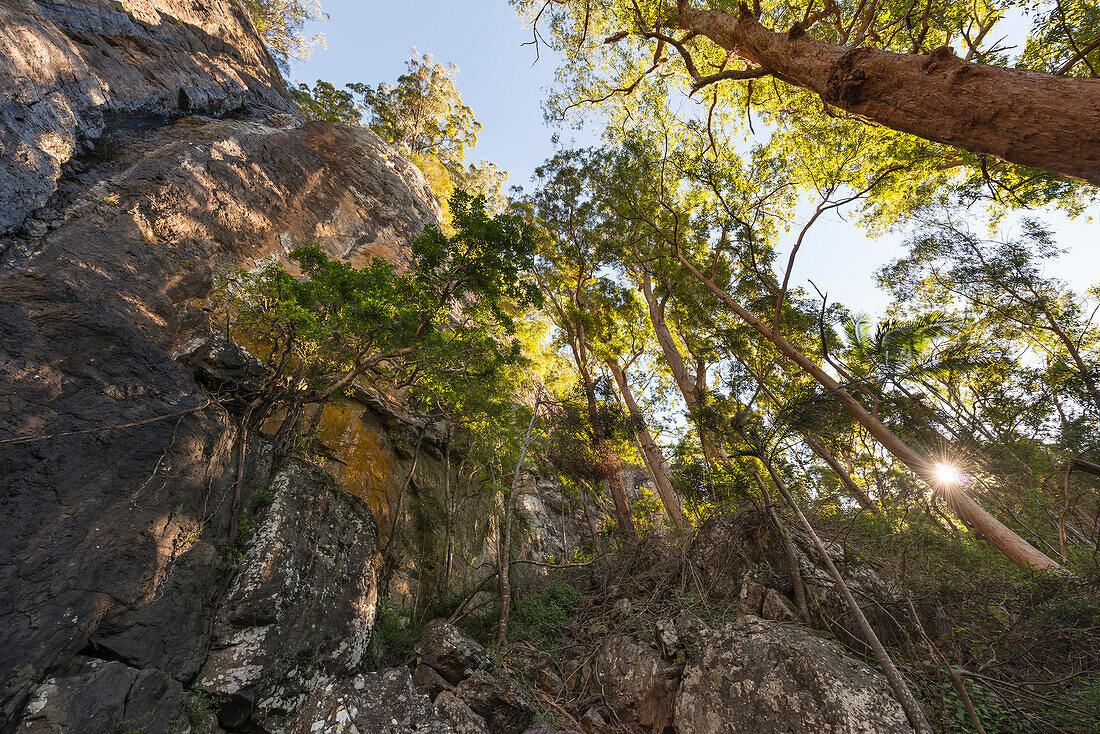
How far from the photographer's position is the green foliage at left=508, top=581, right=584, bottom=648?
6129 mm

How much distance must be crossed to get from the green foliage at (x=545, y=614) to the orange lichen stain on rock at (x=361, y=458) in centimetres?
284

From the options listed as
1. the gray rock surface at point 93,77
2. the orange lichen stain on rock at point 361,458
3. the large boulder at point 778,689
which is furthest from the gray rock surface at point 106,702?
the gray rock surface at point 93,77

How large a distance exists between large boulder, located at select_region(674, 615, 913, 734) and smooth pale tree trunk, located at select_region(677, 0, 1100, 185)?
13.4ft

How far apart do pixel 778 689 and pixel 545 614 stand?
3923 mm

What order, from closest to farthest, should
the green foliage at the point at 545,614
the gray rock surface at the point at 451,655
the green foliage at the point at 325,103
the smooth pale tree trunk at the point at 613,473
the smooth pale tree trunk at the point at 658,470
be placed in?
the gray rock surface at the point at 451,655, the green foliage at the point at 545,614, the smooth pale tree trunk at the point at 658,470, the smooth pale tree trunk at the point at 613,473, the green foliage at the point at 325,103

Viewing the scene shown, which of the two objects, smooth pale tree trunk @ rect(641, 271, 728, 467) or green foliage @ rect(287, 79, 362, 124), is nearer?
smooth pale tree trunk @ rect(641, 271, 728, 467)

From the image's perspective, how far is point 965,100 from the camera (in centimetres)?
283

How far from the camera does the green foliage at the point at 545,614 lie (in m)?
6.13

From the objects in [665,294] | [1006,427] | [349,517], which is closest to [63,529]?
[349,517]

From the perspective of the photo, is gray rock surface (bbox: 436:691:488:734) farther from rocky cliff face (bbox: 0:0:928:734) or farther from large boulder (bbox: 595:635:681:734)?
large boulder (bbox: 595:635:681:734)

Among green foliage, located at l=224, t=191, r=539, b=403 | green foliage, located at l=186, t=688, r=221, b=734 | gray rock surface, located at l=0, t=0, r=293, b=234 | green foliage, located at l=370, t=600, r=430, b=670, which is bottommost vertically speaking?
green foliage, located at l=186, t=688, r=221, b=734

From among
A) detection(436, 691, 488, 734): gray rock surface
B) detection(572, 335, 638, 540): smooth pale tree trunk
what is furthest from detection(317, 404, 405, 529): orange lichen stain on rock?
detection(572, 335, 638, 540): smooth pale tree trunk

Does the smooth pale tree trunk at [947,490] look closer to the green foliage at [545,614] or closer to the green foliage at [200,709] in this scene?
the green foliage at [545,614]

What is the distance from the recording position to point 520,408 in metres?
9.37
